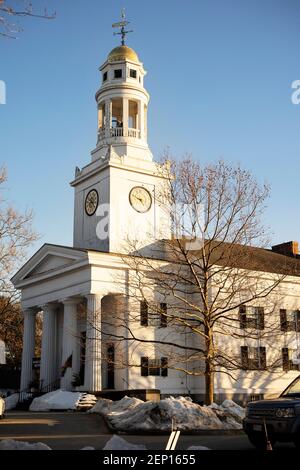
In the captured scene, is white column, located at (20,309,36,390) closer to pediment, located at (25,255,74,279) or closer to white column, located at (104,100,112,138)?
pediment, located at (25,255,74,279)

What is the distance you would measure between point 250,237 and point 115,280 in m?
10.9

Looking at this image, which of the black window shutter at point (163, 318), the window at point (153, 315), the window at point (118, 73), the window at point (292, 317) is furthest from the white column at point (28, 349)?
the window at point (118, 73)

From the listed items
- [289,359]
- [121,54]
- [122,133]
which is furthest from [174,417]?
[121,54]

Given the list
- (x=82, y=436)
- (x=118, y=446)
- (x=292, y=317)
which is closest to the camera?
(x=118, y=446)

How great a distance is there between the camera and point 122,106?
4419 centimetres

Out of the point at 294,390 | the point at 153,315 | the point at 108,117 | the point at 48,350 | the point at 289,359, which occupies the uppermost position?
the point at 108,117

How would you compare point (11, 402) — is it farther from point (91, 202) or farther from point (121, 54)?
point (121, 54)

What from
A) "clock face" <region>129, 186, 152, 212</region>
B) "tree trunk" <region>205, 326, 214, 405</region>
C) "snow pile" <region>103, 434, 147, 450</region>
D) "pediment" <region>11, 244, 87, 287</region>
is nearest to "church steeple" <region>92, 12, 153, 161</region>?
"clock face" <region>129, 186, 152, 212</region>

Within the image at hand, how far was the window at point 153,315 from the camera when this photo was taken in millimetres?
27531

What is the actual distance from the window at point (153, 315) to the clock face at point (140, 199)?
7702mm

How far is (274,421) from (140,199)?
30.0 meters

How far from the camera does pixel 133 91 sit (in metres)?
43.8

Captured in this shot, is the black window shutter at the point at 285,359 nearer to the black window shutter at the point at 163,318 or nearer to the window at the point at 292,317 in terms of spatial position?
the window at the point at 292,317

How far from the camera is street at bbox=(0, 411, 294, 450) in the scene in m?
13.9
